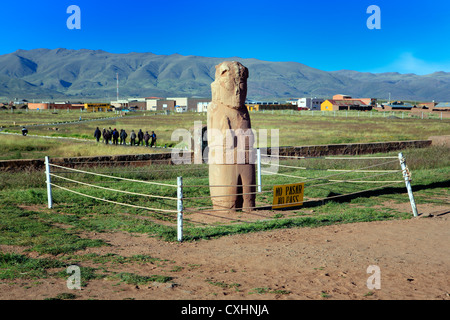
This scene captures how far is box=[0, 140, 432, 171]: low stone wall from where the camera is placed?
16203mm

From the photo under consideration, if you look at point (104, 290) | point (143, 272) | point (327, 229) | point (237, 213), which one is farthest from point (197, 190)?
point (104, 290)

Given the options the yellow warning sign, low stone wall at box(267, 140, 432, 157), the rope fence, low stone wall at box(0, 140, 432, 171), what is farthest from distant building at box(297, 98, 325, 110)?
the yellow warning sign

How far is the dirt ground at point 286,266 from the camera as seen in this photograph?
5602 mm

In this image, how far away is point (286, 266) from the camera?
673 cm

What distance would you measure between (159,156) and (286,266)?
13.3 meters

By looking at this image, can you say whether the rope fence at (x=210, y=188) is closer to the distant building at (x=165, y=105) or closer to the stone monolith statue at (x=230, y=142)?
the stone monolith statue at (x=230, y=142)

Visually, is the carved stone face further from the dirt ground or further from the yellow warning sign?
the dirt ground

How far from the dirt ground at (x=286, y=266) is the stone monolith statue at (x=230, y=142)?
204cm

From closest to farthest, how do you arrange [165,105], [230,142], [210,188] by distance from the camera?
[230,142], [210,188], [165,105]

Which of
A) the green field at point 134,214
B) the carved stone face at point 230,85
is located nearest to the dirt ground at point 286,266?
the green field at point 134,214

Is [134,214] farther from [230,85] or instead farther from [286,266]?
[286,266]

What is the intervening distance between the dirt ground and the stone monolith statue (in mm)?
2037

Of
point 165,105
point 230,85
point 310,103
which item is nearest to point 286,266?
point 230,85

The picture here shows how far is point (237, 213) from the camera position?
10.7 m
